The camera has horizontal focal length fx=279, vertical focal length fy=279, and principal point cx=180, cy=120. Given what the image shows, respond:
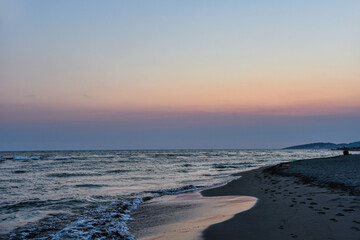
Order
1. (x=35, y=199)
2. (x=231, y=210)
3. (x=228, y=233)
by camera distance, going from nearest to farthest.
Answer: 1. (x=228, y=233)
2. (x=231, y=210)
3. (x=35, y=199)

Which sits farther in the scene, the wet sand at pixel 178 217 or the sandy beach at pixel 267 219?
the wet sand at pixel 178 217

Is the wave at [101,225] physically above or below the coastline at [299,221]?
below

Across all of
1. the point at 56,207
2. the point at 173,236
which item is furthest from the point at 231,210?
the point at 56,207

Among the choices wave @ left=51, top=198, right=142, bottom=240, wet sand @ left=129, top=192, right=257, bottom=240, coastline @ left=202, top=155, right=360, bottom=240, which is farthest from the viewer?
wave @ left=51, top=198, right=142, bottom=240

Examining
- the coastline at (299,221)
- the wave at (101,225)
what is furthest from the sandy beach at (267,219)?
the wave at (101,225)

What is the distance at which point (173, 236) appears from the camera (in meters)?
7.07

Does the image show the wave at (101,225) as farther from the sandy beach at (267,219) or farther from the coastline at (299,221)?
the coastline at (299,221)

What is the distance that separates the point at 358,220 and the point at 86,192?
1466 centimetres

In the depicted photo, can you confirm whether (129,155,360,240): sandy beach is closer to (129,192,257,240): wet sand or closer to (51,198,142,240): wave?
(129,192,257,240): wet sand

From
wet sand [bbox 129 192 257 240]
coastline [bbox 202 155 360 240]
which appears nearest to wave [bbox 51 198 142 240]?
wet sand [bbox 129 192 257 240]

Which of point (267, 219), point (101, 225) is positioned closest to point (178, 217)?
point (101, 225)

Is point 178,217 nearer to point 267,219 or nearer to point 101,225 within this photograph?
point 101,225

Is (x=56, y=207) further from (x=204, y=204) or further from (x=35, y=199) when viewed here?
(x=204, y=204)

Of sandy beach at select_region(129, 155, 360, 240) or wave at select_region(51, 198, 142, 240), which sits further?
wave at select_region(51, 198, 142, 240)
